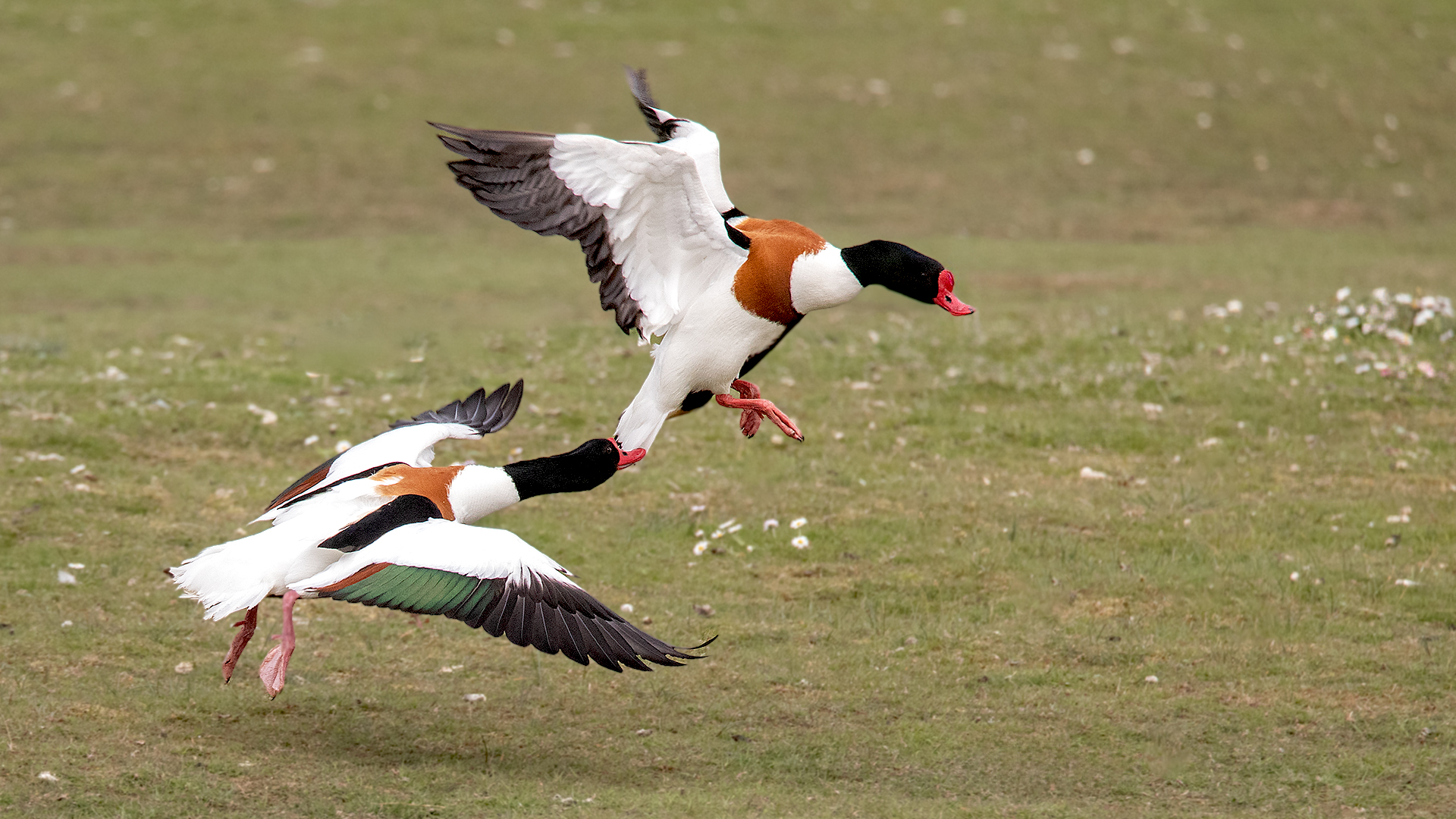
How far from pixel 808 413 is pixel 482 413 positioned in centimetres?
365

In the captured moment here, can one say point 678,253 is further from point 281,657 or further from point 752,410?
point 281,657

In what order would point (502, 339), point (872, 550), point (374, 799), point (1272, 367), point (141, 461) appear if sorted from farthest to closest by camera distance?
point (502, 339) → point (1272, 367) → point (141, 461) → point (872, 550) → point (374, 799)

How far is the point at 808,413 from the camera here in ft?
34.9

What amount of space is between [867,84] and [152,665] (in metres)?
15.1

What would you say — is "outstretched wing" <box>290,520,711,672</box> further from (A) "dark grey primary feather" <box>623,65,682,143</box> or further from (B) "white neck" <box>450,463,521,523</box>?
(A) "dark grey primary feather" <box>623,65,682,143</box>

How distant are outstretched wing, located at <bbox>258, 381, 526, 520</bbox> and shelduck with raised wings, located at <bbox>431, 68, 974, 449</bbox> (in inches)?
35.2

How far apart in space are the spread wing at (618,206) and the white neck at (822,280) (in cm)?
28

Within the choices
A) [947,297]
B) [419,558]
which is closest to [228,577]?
[419,558]

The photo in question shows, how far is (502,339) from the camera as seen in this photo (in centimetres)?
1229

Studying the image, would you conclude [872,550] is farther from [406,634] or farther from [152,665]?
[152,665]

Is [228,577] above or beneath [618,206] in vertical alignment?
beneath

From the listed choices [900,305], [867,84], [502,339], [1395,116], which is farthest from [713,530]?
[1395,116]

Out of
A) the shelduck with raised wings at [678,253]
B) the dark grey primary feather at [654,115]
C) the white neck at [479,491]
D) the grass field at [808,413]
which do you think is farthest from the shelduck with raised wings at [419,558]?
the dark grey primary feather at [654,115]

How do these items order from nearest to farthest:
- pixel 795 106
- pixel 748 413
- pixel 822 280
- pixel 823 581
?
1. pixel 822 280
2. pixel 748 413
3. pixel 823 581
4. pixel 795 106
